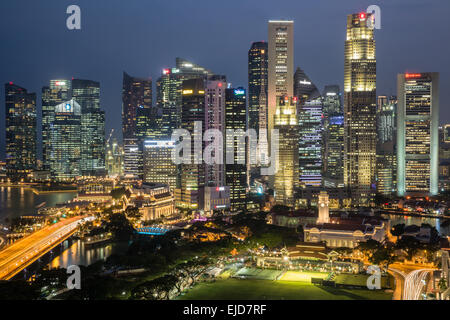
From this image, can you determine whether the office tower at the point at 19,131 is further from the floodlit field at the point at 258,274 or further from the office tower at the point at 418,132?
the floodlit field at the point at 258,274

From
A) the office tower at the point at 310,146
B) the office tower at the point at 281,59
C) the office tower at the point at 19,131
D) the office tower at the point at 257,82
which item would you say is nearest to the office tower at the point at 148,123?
the office tower at the point at 257,82

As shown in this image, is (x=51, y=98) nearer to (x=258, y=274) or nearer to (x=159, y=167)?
(x=159, y=167)

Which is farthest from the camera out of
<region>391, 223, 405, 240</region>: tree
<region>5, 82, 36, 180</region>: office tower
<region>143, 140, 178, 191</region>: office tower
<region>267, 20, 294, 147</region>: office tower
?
<region>5, 82, 36, 180</region>: office tower

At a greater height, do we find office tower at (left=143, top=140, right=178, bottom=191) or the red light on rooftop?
the red light on rooftop

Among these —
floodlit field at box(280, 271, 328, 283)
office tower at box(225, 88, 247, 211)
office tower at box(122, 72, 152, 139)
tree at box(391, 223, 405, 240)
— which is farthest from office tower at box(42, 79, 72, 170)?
floodlit field at box(280, 271, 328, 283)

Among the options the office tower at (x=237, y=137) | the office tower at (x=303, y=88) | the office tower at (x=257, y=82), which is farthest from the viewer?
the office tower at (x=257, y=82)

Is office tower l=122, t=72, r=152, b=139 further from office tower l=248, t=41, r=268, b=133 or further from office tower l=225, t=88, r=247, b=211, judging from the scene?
office tower l=225, t=88, r=247, b=211

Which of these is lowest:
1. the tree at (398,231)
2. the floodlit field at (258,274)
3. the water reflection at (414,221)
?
the water reflection at (414,221)
